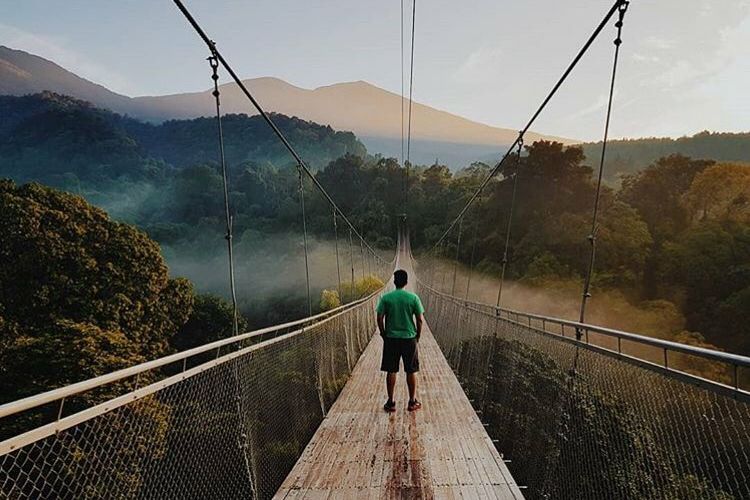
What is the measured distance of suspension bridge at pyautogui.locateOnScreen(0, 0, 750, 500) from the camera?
146cm

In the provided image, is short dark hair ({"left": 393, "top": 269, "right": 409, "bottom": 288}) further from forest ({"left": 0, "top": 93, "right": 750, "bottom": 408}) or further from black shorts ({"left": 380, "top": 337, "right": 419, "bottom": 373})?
forest ({"left": 0, "top": 93, "right": 750, "bottom": 408})

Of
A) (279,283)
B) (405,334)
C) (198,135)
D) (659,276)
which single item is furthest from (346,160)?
(405,334)

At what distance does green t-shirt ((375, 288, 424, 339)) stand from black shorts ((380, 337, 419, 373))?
49mm

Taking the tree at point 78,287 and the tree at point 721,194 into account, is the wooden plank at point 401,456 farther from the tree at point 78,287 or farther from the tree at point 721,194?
the tree at point 721,194

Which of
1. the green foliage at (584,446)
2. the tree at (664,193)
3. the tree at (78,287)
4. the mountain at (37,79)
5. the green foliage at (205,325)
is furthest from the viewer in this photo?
the mountain at (37,79)

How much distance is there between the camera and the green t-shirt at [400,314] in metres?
4.09

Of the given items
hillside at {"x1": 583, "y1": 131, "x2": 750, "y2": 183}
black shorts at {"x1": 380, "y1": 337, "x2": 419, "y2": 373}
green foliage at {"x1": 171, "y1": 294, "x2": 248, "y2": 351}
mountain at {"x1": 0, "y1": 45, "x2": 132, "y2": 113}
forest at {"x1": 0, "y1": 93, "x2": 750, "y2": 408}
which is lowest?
green foliage at {"x1": 171, "y1": 294, "x2": 248, "y2": 351}

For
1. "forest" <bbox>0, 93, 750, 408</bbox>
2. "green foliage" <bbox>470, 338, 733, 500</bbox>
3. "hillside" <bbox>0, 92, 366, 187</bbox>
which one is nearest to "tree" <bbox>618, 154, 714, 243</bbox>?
"forest" <bbox>0, 93, 750, 408</bbox>

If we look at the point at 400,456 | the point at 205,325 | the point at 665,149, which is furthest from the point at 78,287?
the point at 665,149

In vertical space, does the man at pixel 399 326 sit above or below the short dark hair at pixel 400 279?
below

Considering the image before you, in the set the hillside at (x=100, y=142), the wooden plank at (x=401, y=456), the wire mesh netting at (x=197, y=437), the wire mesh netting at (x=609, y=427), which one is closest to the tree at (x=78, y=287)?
the wooden plank at (x=401, y=456)

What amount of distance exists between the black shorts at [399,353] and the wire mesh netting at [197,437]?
61cm

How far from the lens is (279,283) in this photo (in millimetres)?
46469

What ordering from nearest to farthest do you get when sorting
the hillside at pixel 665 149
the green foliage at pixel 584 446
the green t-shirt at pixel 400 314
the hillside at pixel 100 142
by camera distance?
the green foliage at pixel 584 446, the green t-shirt at pixel 400 314, the hillside at pixel 665 149, the hillside at pixel 100 142
